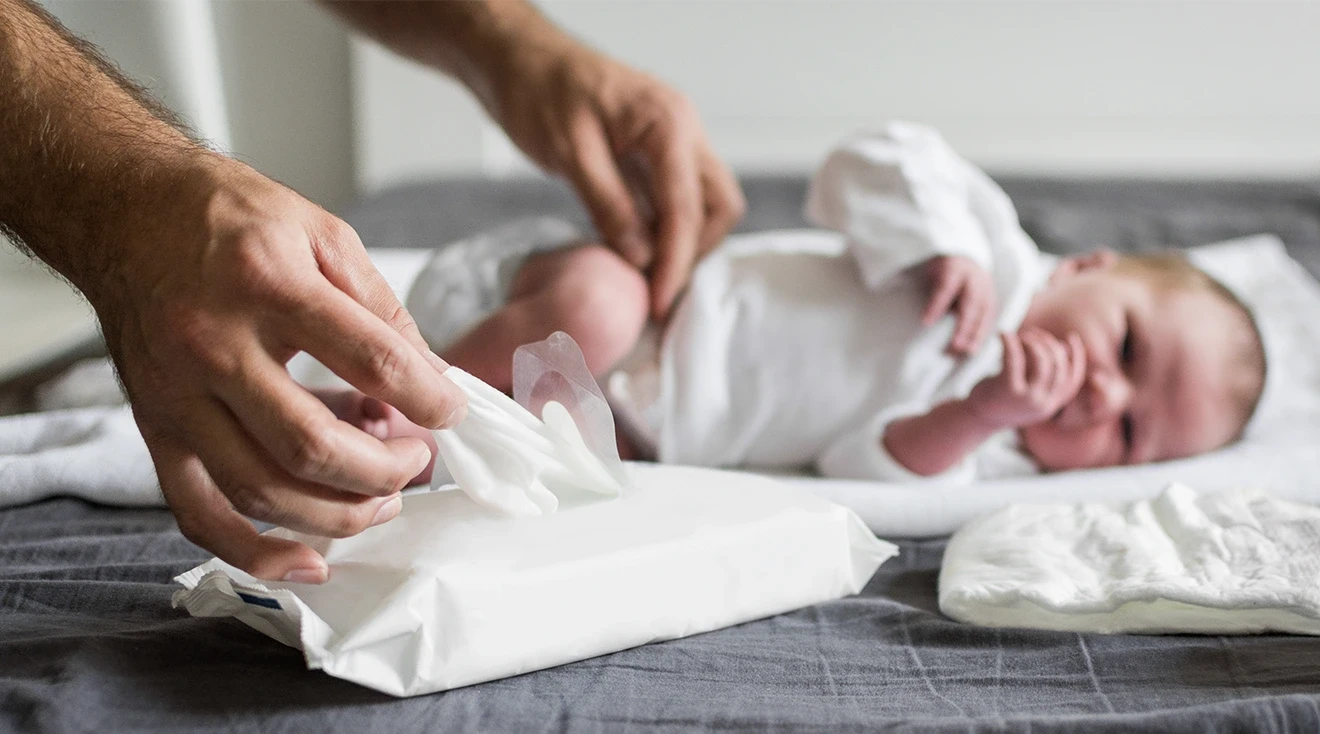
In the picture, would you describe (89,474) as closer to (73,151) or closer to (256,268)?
(73,151)

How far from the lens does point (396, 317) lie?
58 cm

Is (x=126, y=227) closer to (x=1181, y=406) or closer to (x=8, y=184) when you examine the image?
(x=8, y=184)

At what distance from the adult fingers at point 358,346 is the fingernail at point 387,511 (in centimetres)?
8

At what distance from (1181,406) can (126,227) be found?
1014 mm

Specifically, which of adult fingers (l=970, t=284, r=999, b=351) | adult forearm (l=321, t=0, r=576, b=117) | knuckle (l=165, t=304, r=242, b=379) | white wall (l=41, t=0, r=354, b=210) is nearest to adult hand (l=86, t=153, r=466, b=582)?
knuckle (l=165, t=304, r=242, b=379)

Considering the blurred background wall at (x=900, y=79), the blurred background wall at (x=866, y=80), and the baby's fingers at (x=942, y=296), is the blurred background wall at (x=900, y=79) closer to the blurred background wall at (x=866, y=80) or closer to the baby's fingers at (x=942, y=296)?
the blurred background wall at (x=866, y=80)

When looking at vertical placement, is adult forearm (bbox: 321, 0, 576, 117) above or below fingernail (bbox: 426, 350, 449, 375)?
above

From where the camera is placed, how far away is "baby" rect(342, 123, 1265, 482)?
1.12 meters

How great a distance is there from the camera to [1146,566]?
0.73 m

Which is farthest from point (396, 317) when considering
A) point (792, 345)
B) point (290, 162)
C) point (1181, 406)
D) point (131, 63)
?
point (290, 162)

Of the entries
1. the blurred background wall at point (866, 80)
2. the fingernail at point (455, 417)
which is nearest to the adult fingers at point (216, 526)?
the fingernail at point (455, 417)

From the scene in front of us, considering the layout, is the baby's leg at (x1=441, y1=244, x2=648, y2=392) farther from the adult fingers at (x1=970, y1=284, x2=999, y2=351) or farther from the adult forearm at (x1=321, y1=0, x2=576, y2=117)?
the adult fingers at (x1=970, y1=284, x2=999, y2=351)

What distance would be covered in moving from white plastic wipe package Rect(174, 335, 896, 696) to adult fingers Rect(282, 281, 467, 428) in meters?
0.10

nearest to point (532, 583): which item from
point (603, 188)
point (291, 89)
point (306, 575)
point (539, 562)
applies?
point (539, 562)
